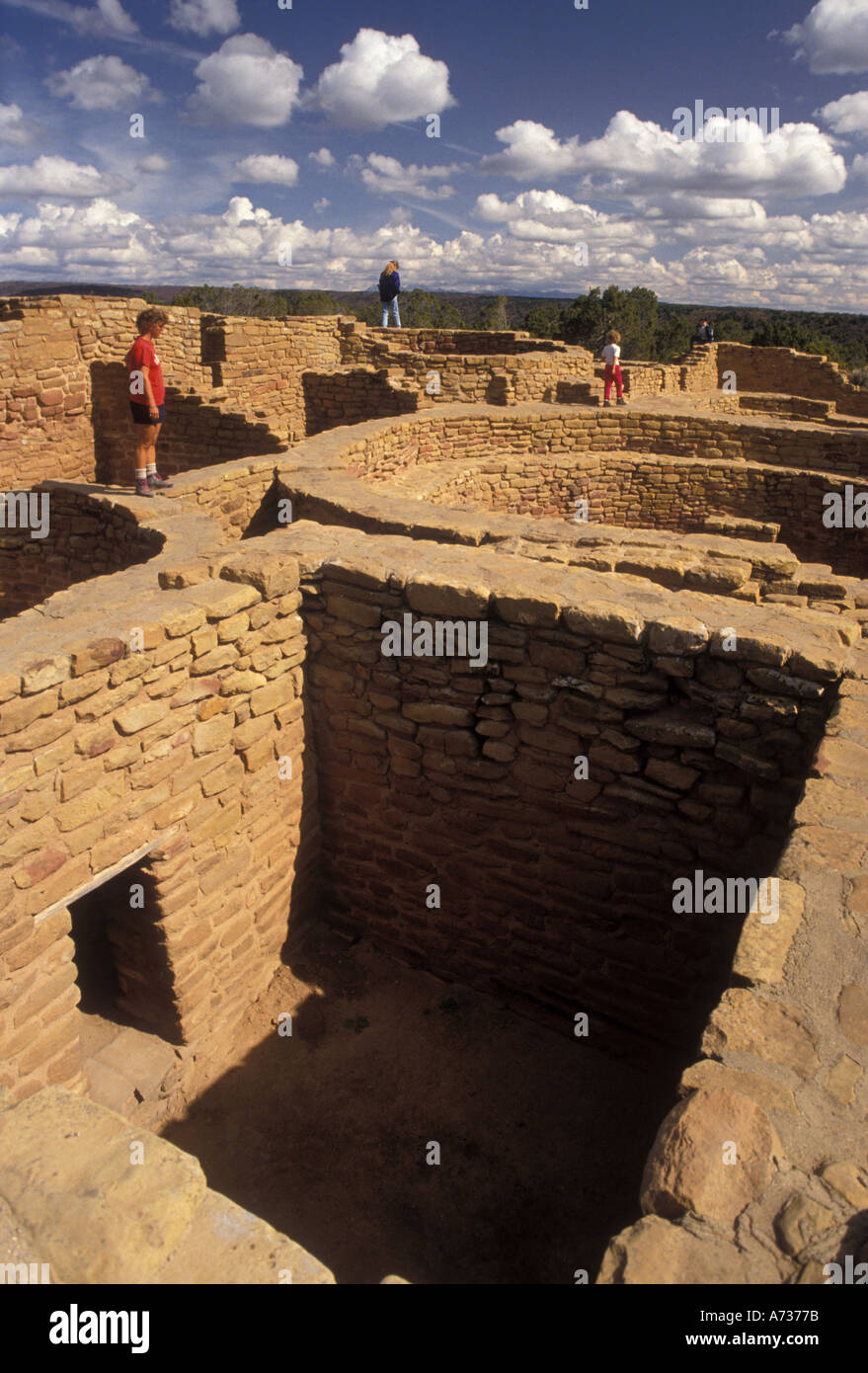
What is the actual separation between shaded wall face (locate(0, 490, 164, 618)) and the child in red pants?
28.2ft

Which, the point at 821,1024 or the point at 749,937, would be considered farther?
the point at 749,937

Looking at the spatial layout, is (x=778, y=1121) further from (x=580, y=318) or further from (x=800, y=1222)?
(x=580, y=318)

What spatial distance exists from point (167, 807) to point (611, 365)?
1106 cm

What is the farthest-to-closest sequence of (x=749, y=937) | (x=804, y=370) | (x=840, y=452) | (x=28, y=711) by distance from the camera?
(x=804, y=370) → (x=840, y=452) → (x=28, y=711) → (x=749, y=937)

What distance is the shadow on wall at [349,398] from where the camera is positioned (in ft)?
41.7

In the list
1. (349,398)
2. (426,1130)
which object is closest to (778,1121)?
(426,1130)

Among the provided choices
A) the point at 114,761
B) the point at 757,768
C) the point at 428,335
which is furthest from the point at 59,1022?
the point at 428,335

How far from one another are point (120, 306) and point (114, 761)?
10674mm

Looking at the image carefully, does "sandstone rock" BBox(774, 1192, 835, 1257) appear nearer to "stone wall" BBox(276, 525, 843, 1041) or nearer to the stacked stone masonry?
the stacked stone masonry

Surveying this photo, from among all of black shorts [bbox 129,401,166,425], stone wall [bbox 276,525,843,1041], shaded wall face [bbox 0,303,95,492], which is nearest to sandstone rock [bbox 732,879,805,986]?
stone wall [bbox 276,525,843,1041]

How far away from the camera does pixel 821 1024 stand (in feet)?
7.79

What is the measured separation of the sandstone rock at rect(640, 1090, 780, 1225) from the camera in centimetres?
197

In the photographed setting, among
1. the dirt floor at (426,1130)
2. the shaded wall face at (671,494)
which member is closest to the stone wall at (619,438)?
the shaded wall face at (671,494)

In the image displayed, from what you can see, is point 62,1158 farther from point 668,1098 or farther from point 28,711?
point 668,1098
